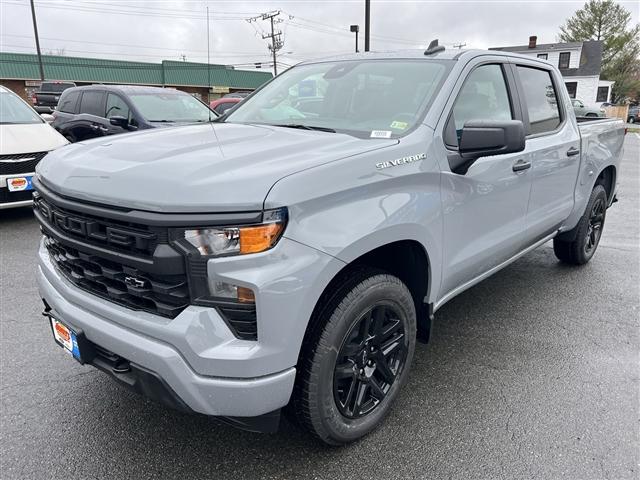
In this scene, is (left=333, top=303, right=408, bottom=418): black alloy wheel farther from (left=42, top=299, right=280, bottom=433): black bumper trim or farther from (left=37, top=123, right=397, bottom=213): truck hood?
(left=37, top=123, right=397, bottom=213): truck hood

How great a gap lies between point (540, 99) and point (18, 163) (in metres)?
5.69

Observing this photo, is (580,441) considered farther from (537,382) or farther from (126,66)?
(126,66)

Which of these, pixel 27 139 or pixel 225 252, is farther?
pixel 27 139

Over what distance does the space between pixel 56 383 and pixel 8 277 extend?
7.10ft

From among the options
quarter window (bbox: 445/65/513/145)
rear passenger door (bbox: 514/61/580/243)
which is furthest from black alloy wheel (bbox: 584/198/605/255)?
quarter window (bbox: 445/65/513/145)

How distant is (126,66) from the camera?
39.4 metres

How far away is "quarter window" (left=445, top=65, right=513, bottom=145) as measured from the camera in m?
2.83

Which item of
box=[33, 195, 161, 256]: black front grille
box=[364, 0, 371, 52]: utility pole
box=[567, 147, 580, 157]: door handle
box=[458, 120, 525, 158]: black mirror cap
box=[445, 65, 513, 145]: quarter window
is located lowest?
box=[33, 195, 161, 256]: black front grille

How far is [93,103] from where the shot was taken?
9.18m

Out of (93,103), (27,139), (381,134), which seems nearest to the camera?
(381,134)

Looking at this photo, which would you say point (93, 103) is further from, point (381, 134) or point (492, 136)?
point (492, 136)

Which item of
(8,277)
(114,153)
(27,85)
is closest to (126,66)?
(27,85)

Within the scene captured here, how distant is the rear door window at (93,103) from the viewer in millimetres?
8984

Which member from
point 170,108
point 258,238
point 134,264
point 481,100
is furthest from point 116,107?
point 258,238
